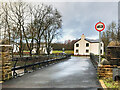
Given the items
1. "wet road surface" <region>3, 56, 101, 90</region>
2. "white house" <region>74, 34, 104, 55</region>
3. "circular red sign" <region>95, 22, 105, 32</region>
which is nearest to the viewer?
"wet road surface" <region>3, 56, 101, 90</region>

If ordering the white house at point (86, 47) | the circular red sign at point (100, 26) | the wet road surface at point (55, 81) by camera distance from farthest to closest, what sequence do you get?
the white house at point (86, 47) → the circular red sign at point (100, 26) → the wet road surface at point (55, 81)

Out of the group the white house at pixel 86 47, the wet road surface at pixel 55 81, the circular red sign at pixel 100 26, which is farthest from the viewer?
the white house at pixel 86 47

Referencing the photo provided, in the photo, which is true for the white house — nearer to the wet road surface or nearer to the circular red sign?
the wet road surface

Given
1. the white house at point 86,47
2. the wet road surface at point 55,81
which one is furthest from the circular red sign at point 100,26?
the white house at point 86,47

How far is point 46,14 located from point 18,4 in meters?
6.22

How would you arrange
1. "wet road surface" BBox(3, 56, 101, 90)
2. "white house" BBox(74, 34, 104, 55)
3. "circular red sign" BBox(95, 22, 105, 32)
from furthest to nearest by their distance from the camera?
1. "white house" BBox(74, 34, 104, 55)
2. "circular red sign" BBox(95, 22, 105, 32)
3. "wet road surface" BBox(3, 56, 101, 90)

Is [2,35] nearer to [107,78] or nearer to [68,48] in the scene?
[107,78]

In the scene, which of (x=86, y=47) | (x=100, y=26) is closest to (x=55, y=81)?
(x=100, y=26)

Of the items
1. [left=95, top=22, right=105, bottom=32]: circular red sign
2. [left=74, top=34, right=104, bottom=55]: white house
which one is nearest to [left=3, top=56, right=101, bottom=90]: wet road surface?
[left=95, top=22, right=105, bottom=32]: circular red sign

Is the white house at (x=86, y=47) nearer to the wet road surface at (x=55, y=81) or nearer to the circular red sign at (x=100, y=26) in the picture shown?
the wet road surface at (x=55, y=81)

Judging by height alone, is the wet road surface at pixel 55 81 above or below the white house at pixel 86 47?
below

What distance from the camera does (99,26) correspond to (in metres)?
9.79

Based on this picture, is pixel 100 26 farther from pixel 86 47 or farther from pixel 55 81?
pixel 86 47

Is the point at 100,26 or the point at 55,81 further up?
the point at 100,26
